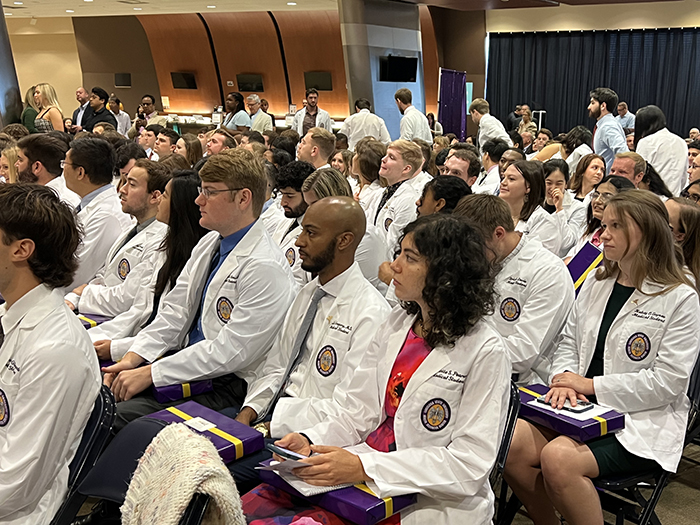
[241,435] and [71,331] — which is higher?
[71,331]

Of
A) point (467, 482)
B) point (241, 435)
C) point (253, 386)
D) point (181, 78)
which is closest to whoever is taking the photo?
point (467, 482)

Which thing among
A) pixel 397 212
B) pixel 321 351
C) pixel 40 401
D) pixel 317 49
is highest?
pixel 317 49

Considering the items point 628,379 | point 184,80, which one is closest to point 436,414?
point 628,379

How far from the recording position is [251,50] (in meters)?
18.7

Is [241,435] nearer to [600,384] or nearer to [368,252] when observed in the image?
[600,384]

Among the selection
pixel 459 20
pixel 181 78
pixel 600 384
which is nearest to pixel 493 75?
pixel 459 20

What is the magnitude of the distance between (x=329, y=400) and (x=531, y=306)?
41.7 inches

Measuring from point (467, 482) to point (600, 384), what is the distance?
0.95 metres

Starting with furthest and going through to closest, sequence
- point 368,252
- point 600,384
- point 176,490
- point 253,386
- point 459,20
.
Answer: point 459,20, point 368,252, point 253,386, point 600,384, point 176,490

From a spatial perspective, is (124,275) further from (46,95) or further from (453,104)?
(453,104)

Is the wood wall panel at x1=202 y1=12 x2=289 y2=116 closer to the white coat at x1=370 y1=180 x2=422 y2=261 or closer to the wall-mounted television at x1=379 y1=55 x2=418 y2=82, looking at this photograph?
the wall-mounted television at x1=379 y1=55 x2=418 y2=82

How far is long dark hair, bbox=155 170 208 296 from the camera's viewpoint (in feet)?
10.9

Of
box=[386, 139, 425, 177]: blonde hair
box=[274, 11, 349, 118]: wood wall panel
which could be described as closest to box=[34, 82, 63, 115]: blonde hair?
box=[386, 139, 425, 177]: blonde hair

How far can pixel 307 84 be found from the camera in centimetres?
1820
